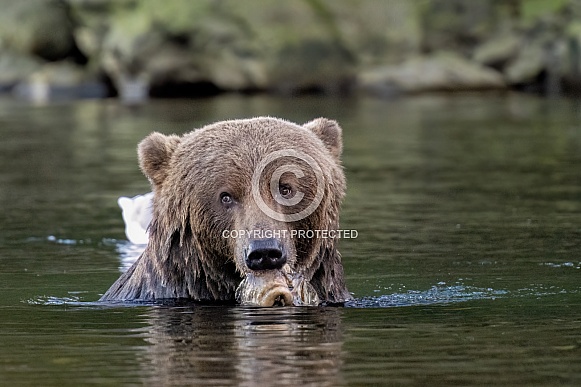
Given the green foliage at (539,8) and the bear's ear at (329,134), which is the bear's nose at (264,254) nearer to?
the bear's ear at (329,134)

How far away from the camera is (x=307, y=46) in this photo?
41000 millimetres

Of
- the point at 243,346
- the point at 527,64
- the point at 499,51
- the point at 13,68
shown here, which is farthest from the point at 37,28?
the point at 243,346

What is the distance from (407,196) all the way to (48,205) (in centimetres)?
423

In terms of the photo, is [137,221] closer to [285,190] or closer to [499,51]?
[285,190]

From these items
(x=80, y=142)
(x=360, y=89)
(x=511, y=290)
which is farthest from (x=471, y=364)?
(x=360, y=89)

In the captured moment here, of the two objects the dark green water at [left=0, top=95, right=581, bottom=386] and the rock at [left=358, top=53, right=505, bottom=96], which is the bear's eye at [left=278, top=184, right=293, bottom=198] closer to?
the dark green water at [left=0, top=95, right=581, bottom=386]

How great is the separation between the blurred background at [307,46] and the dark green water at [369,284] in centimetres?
1759

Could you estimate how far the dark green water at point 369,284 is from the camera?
624 cm

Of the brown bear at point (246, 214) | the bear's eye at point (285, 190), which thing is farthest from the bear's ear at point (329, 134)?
the bear's eye at point (285, 190)

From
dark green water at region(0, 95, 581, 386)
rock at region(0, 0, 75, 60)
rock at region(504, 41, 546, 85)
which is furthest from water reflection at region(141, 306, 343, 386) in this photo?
rock at region(0, 0, 75, 60)

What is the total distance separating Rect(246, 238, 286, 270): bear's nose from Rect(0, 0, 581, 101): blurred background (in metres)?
32.6

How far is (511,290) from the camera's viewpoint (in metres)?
9.02

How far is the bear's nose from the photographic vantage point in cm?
698

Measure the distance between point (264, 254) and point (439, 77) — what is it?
1294 inches
